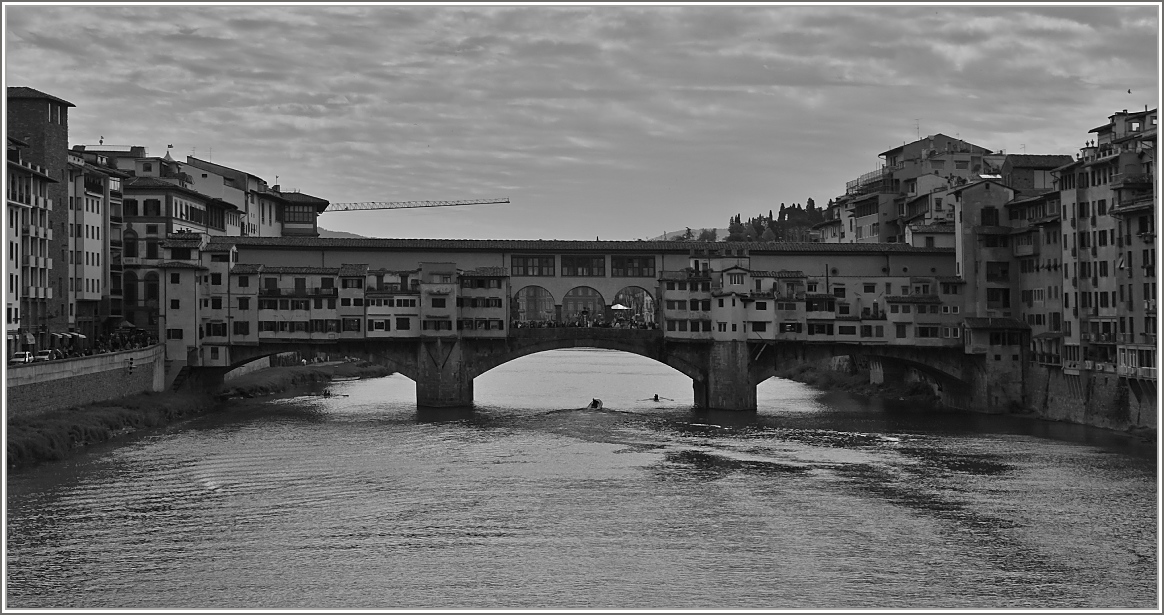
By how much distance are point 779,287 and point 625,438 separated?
16.8 m

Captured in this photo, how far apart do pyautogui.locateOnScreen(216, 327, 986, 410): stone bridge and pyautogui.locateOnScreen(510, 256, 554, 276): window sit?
4.50 m

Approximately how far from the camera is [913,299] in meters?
68.2

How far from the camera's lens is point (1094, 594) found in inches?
1227

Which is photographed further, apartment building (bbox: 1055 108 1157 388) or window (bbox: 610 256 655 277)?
window (bbox: 610 256 655 277)

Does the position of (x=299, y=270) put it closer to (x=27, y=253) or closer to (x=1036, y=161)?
(x=27, y=253)

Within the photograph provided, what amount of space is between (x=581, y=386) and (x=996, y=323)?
31.3 metres

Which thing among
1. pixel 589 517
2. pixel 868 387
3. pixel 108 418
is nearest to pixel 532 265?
pixel 868 387

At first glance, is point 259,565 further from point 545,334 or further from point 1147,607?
point 545,334

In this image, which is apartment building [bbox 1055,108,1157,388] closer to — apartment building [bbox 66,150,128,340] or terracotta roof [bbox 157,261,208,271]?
terracotta roof [bbox 157,261,208,271]

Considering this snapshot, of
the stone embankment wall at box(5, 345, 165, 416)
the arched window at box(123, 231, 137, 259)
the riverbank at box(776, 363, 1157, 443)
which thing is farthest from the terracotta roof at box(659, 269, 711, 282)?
the arched window at box(123, 231, 137, 259)

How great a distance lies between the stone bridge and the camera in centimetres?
6812

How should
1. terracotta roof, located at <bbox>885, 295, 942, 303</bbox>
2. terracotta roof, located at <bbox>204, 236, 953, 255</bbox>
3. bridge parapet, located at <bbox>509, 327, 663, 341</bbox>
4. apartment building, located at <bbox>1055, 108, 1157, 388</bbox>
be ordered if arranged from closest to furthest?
1. apartment building, located at <bbox>1055, 108, 1157, 388</bbox>
2. terracotta roof, located at <bbox>885, 295, 942, 303</bbox>
3. bridge parapet, located at <bbox>509, 327, 663, 341</bbox>
4. terracotta roof, located at <bbox>204, 236, 953, 255</bbox>

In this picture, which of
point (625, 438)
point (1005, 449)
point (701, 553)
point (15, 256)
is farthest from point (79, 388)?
point (1005, 449)

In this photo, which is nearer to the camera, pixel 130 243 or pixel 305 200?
pixel 130 243
